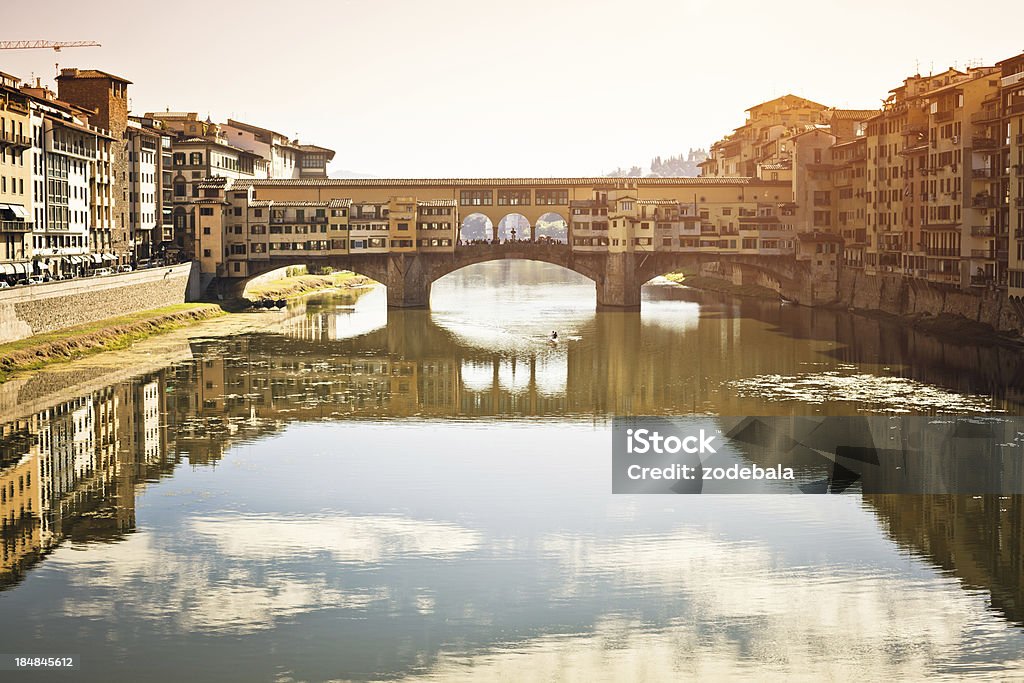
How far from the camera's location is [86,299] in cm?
6375

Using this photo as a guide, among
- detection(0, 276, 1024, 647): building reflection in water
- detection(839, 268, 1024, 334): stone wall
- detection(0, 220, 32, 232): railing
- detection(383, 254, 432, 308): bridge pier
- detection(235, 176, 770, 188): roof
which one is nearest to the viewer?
detection(0, 276, 1024, 647): building reflection in water

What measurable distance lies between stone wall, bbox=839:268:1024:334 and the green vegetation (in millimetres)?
36931

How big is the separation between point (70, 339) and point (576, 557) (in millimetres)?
35795

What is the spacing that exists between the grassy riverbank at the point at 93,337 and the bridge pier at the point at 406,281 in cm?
1338

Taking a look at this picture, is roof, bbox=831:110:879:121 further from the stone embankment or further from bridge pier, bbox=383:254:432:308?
bridge pier, bbox=383:254:432:308

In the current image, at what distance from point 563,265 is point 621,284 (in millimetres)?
4000

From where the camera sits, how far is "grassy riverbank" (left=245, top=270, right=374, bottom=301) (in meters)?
93.7

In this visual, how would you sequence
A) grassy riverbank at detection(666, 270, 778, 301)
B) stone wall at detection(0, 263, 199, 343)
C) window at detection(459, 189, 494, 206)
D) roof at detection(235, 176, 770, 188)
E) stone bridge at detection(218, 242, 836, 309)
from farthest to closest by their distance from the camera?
grassy riverbank at detection(666, 270, 778, 301) < window at detection(459, 189, 494, 206) < roof at detection(235, 176, 770, 188) < stone bridge at detection(218, 242, 836, 309) < stone wall at detection(0, 263, 199, 343)

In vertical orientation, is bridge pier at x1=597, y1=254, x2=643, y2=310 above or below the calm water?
above

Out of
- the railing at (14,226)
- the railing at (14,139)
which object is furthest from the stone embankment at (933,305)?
the railing at (14,139)

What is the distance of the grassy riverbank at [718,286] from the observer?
9715cm

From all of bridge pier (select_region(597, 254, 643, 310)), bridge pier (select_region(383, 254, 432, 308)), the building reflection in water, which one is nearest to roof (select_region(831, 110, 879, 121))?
the building reflection in water

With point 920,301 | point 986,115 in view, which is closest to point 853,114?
point 920,301

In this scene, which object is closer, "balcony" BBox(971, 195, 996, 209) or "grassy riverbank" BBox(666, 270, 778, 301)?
"balcony" BBox(971, 195, 996, 209)
